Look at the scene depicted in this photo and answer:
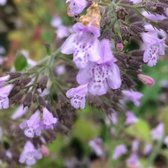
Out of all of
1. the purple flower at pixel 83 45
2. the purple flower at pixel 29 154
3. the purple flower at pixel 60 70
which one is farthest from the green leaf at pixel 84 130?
the purple flower at pixel 83 45

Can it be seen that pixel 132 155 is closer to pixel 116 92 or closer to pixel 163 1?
pixel 116 92

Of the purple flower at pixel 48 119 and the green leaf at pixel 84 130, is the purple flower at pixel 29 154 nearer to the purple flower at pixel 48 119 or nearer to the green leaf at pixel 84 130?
the purple flower at pixel 48 119

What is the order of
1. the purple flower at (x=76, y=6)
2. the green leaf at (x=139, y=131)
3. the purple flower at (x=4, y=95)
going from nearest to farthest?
the purple flower at (x=76, y=6) < the purple flower at (x=4, y=95) < the green leaf at (x=139, y=131)

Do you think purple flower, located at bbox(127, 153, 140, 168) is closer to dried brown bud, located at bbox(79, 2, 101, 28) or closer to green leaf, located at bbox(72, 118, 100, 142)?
green leaf, located at bbox(72, 118, 100, 142)

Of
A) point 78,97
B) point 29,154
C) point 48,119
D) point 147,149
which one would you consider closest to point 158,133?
point 147,149

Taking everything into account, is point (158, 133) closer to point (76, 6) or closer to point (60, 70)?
point (60, 70)

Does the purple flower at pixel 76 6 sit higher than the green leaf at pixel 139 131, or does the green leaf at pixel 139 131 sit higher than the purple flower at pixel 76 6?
the purple flower at pixel 76 6

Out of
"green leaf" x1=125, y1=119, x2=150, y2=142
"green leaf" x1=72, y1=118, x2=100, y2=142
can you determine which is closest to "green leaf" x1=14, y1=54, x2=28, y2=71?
"green leaf" x1=125, y1=119, x2=150, y2=142
